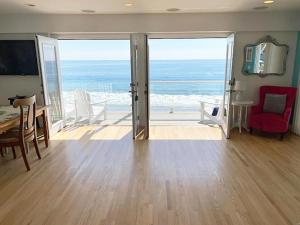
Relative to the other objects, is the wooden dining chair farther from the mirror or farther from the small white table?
the mirror

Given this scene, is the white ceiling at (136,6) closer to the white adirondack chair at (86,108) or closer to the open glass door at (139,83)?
the open glass door at (139,83)

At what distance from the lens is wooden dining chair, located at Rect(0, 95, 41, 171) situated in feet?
9.66

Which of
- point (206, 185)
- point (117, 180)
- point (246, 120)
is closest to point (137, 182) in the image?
point (117, 180)

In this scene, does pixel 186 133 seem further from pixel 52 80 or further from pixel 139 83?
pixel 52 80

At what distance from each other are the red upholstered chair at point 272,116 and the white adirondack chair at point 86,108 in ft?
11.7

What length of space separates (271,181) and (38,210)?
265cm

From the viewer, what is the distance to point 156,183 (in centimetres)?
272

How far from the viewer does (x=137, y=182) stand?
2742mm

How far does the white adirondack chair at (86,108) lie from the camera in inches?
222

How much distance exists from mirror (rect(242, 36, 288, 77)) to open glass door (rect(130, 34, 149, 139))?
215 centimetres

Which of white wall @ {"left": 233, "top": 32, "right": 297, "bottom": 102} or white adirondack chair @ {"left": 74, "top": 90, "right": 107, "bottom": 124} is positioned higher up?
white wall @ {"left": 233, "top": 32, "right": 297, "bottom": 102}

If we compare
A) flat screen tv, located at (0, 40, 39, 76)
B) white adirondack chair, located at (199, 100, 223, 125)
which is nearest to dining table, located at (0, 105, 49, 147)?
flat screen tv, located at (0, 40, 39, 76)

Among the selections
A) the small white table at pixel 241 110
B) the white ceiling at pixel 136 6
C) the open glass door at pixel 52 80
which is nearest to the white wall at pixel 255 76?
the small white table at pixel 241 110

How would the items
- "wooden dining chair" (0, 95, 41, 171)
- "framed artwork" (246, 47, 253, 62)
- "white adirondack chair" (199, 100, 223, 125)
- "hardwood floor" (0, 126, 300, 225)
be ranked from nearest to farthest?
"hardwood floor" (0, 126, 300, 225) < "wooden dining chair" (0, 95, 41, 171) < "framed artwork" (246, 47, 253, 62) < "white adirondack chair" (199, 100, 223, 125)
